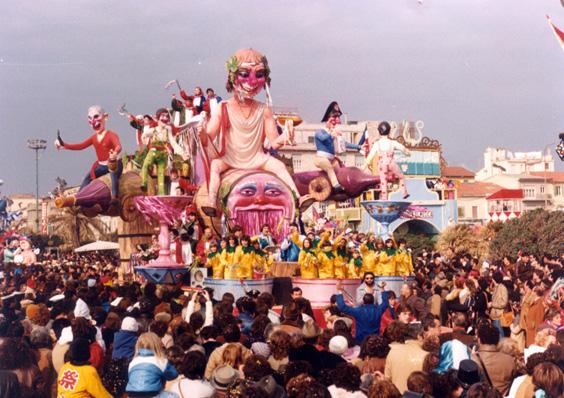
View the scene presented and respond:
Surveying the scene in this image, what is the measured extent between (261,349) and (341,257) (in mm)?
9561

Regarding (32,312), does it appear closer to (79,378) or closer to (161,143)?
(79,378)

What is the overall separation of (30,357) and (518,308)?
8279 mm

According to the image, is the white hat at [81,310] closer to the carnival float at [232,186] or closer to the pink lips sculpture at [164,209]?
the carnival float at [232,186]

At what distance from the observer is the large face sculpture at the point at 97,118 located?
73.6ft

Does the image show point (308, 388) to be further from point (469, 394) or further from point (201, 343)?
point (201, 343)

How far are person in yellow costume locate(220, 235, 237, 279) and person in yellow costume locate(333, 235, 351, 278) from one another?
1.98 meters

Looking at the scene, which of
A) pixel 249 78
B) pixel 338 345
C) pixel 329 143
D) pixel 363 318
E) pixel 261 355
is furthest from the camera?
pixel 329 143

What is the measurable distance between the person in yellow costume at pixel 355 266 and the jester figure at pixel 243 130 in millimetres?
3678

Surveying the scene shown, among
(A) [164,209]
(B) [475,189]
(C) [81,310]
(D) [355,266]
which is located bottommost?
(C) [81,310]

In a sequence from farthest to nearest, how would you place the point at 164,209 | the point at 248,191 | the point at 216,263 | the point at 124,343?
the point at 248,191, the point at 164,209, the point at 216,263, the point at 124,343

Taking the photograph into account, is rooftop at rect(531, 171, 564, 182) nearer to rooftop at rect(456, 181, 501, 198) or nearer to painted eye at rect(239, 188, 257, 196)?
rooftop at rect(456, 181, 501, 198)

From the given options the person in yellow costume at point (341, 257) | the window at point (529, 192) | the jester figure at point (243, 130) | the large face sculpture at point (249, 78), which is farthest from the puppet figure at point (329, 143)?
the window at point (529, 192)

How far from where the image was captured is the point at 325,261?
16.2 metres

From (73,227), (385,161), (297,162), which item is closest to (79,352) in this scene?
(385,161)
